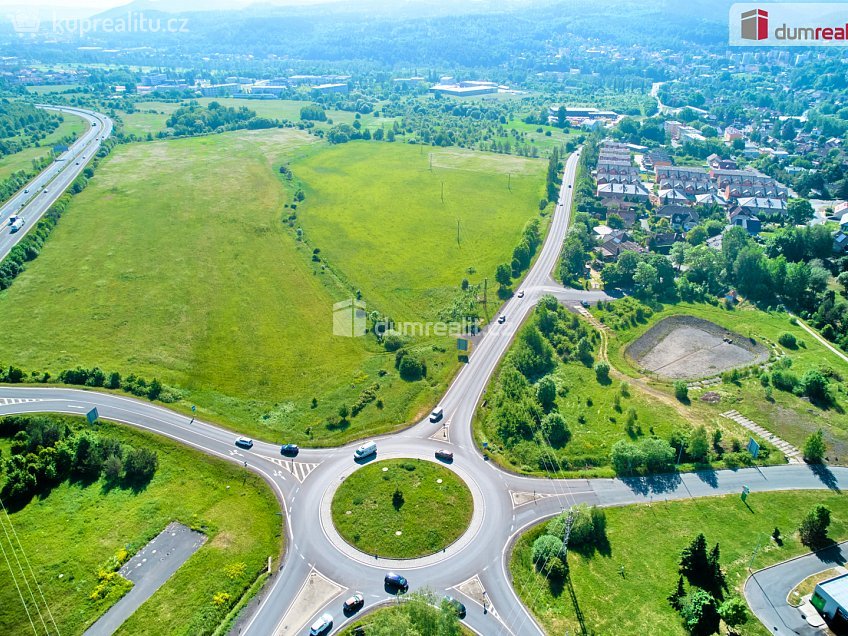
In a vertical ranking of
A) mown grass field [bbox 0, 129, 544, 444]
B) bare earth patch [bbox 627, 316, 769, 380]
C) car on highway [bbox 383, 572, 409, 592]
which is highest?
mown grass field [bbox 0, 129, 544, 444]

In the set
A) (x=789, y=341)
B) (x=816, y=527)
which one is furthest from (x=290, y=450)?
(x=789, y=341)

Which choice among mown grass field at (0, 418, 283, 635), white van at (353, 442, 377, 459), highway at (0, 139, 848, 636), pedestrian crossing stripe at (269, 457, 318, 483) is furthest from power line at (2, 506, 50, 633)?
white van at (353, 442, 377, 459)

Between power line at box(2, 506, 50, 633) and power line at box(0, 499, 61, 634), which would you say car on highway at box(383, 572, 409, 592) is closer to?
power line at box(0, 499, 61, 634)

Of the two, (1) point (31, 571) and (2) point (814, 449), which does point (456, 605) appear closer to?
(1) point (31, 571)

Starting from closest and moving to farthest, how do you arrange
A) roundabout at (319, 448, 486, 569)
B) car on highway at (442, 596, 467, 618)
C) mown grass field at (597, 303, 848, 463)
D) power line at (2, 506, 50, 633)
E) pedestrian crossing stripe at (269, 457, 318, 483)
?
car on highway at (442, 596, 467, 618), power line at (2, 506, 50, 633), roundabout at (319, 448, 486, 569), pedestrian crossing stripe at (269, 457, 318, 483), mown grass field at (597, 303, 848, 463)

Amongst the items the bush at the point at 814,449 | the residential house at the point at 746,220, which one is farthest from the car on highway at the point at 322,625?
the residential house at the point at 746,220

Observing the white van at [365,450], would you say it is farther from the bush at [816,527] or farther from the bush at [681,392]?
the bush at [816,527]

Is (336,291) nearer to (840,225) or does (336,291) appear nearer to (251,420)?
(251,420)

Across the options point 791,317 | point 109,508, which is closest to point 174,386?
point 109,508
